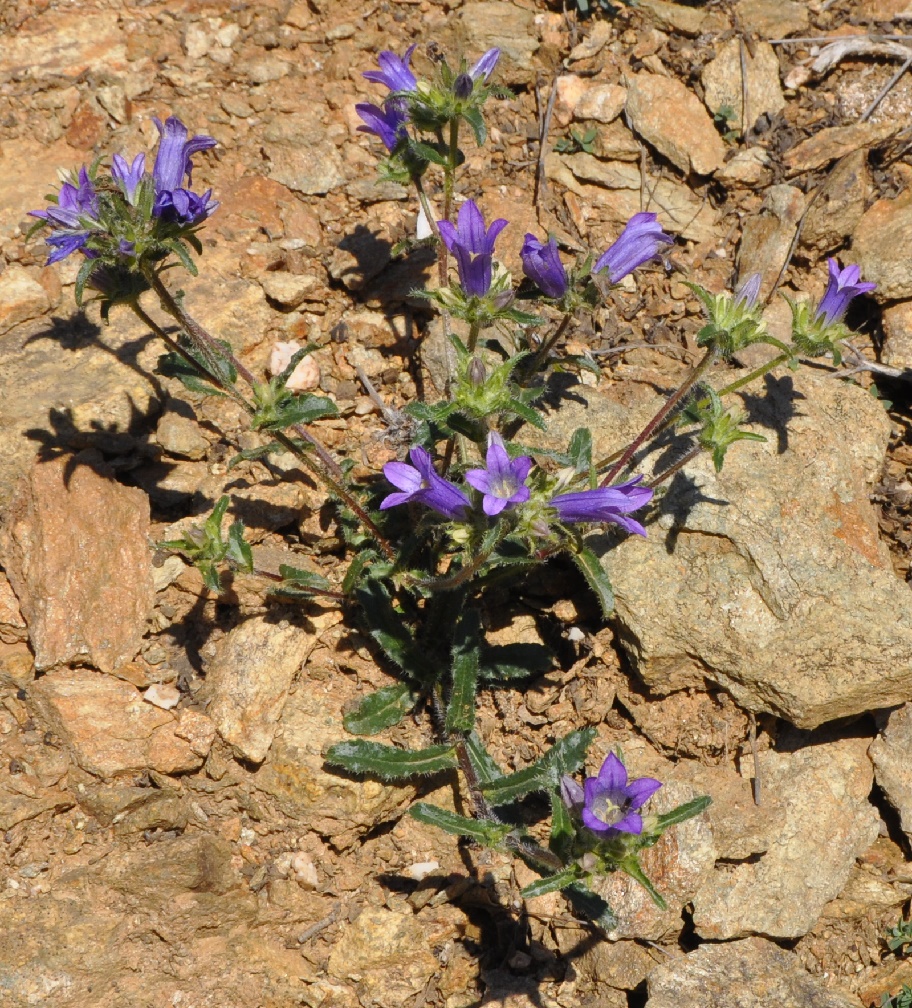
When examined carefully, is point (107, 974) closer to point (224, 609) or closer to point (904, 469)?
point (224, 609)

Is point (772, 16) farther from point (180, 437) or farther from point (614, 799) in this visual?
point (614, 799)

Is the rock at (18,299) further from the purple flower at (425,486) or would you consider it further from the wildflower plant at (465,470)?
the purple flower at (425,486)

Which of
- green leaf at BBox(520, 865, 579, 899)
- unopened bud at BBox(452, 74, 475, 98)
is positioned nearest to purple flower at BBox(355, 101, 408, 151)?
unopened bud at BBox(452, 74, 475, 98)

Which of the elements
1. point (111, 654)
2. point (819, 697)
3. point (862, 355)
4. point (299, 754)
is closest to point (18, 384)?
point (111, 654)

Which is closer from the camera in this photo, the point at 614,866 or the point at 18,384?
the point at 614,866

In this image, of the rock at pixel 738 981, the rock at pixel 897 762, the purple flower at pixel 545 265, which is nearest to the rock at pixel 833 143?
the purple flower at pixel 545 265

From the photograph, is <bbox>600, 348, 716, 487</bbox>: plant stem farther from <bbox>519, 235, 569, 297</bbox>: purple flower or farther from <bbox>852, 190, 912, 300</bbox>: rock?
<bbox>852, 190, 912, 300</bbox>: rock
